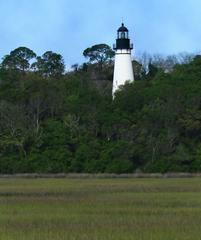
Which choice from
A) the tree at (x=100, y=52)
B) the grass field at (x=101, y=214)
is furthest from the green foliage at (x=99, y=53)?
the grass field at (x=101, y=214)

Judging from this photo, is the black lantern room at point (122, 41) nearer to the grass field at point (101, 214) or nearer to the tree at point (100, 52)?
the tree at point (100, 52)

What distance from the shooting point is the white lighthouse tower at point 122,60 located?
84.8 m

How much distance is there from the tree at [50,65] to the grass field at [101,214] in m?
53.6

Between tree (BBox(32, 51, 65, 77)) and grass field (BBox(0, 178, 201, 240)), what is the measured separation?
53.6 m

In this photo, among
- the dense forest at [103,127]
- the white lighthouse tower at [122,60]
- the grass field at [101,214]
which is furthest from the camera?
the white lighthouse tower at [122,60]

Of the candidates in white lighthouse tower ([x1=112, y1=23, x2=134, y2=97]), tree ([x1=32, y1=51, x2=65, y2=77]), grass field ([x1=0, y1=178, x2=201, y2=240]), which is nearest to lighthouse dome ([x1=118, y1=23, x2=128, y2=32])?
white lighthouse tower ([x1=112, y1=23, x2=134, y2=97])

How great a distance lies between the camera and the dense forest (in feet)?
243

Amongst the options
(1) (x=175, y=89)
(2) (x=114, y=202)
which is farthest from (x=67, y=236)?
(1) (x=175, y=89)

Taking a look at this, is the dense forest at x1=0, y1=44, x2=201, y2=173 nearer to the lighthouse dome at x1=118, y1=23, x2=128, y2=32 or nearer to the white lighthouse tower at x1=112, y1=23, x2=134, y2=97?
the white lighthouse tower at x1=112, y1=23, x2=134, y2=97

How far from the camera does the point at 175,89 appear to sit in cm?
7819

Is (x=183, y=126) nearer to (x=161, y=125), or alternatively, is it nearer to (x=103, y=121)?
(x=161, y=125)

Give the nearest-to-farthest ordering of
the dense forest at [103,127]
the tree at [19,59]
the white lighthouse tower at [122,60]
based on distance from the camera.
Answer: the dense forest at [103,127]
the white lighthouse tower at [122,60]
the tree at [19,59]

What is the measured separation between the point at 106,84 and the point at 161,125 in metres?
19.3

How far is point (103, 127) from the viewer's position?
7762cm
